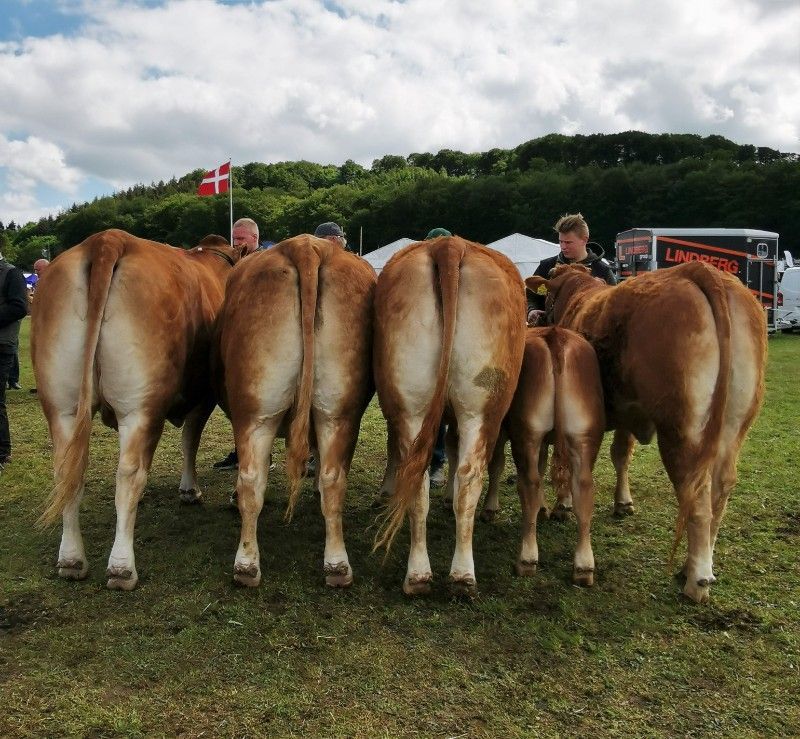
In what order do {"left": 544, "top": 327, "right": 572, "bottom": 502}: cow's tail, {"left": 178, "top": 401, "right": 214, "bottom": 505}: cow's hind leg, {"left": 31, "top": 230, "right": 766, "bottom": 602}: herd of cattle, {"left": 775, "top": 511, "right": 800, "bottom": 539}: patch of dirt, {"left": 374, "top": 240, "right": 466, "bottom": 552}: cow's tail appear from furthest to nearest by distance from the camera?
{"left": 178, "top": 401, "right": 214, "bottom": 505}: cow's hind leg → {"left": 775, "top": 511, "right": 800, "bottom": 539}: patch of dirt → {"left": 544, "top": 327, "right": 572, "bottom": 502}: cow's tail → {"left": 31, "top": 230, "right": 766, "bottom": 602}: herd of cattle → {"left": 374, "top": 240, "right": 466, "bottom": 552}: cow's tail

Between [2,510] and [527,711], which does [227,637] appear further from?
[2,510]

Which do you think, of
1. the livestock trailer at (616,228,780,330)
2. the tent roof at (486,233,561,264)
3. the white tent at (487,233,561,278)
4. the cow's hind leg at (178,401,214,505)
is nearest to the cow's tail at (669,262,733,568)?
the cow's hind leg at (178,401,214,505)

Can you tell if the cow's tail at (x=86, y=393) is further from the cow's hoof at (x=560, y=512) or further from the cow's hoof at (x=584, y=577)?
the cow's hoof at (x=560, y=512)

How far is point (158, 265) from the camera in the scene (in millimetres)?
4039

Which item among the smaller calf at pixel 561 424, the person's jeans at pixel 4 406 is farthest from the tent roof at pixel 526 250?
the smaller calf at pixel 561 424

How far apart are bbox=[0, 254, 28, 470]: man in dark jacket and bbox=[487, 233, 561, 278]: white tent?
74.3 feet

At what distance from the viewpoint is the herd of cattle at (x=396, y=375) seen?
361 cm

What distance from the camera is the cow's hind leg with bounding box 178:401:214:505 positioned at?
533 cm

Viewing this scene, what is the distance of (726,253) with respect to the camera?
2184cm

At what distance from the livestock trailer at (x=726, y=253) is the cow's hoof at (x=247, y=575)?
2041 centimetres

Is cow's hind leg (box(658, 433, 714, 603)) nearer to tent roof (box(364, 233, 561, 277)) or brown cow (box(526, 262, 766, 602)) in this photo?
brown cow (box(526, 262, 766, 602))

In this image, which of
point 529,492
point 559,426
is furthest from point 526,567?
point 559,426

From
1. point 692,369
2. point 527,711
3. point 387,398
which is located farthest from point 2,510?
point 692,369

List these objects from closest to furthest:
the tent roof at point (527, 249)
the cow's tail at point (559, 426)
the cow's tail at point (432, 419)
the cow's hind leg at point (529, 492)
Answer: the cow's tail at point (432, 419)
the cow's tail at point (559, 426)
the cow's hind leg at point (529, 492)
the tent roof at point (527, 249)
